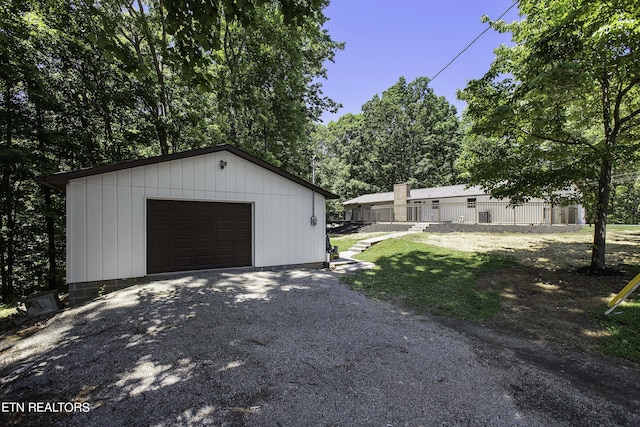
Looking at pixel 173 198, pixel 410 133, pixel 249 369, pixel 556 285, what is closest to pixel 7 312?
pixel 173 198

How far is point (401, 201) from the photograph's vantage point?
24.5 m

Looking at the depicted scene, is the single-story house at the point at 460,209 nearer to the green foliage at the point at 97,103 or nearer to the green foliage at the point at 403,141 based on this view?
the green foliage at the point at 403,141

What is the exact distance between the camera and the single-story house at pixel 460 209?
53.5 feet

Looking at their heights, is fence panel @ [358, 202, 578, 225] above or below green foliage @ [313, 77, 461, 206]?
below

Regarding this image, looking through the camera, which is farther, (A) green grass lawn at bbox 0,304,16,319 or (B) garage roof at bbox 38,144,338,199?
(A) green grass lawn at bbox 0,304,16,319

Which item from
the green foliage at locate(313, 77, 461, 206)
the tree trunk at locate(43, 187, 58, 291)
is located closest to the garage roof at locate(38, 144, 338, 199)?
the tree trunk at locate(43, 187, 58, 291)

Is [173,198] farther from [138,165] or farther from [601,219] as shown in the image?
[601,219]

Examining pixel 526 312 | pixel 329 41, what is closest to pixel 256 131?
pixel 329 41

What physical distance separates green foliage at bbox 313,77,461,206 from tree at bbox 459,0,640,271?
27.4 m

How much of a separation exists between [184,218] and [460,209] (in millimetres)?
19599

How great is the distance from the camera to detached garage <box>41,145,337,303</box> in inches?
246

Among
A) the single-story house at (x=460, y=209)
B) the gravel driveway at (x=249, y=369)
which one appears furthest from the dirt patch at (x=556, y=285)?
the single-story house at (x=460, y=209)

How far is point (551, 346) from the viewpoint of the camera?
13.8 ft

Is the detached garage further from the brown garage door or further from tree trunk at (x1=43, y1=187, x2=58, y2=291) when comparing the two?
tree trunk at (x1=43, y1=187, x2=58, y2=291)
